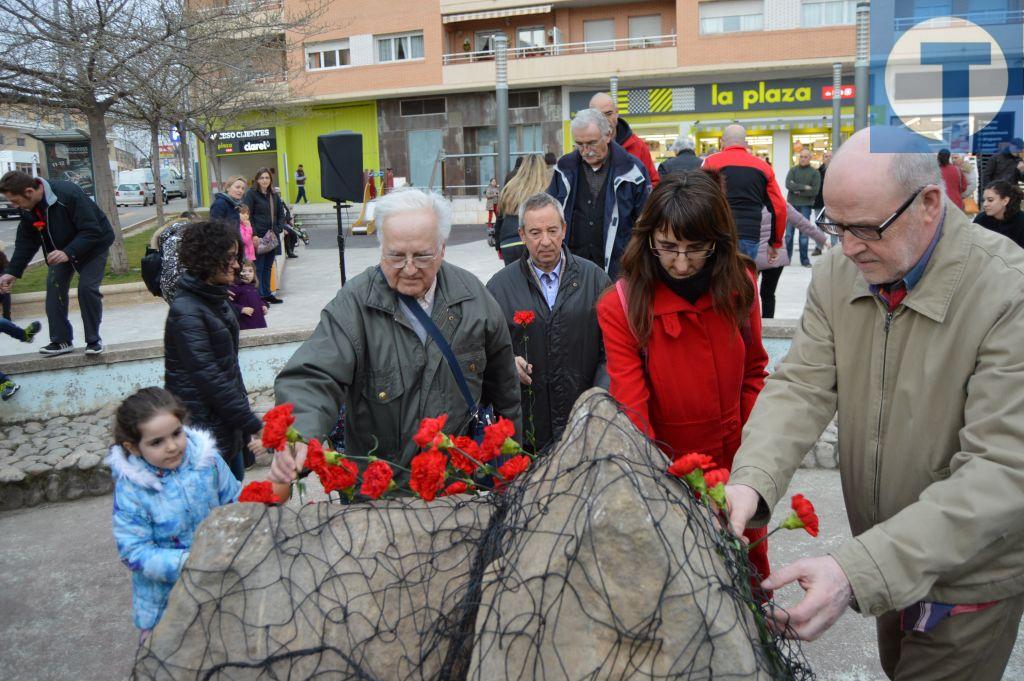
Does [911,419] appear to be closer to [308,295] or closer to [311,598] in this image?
[311,598]

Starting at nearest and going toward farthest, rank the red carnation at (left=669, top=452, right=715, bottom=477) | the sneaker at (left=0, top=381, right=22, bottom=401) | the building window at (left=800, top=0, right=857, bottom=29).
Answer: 1. the red carnation at (left=669, top=452, right=715, bottom=477)
2. the sneaker at (left=0, top=381, right=22, bottom=401)
3. the building window at (left=800, top=0, right=857, bottom=29)

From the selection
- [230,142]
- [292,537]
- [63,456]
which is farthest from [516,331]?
[230,142]

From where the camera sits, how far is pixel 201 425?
430 cm

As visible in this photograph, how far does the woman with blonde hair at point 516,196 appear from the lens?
582cm

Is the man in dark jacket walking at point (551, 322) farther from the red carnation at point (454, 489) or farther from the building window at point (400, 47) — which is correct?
the building window at point (400, 47)

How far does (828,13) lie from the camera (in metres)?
29.0

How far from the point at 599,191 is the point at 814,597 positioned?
4296 mm

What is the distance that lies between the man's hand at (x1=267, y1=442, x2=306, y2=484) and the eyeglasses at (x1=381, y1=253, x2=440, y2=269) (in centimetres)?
85

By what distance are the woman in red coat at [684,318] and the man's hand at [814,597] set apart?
0.99 meters

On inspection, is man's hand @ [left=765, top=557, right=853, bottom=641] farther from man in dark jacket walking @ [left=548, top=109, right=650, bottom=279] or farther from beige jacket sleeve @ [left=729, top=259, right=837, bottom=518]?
man in dark jacket walking @ [left=548, top=109, right=650, bottom=279]

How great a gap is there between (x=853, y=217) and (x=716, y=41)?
30.1 meters

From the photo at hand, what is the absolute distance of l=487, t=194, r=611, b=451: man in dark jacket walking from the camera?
13.7 ft

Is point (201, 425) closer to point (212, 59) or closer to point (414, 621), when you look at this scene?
point (414, 621)

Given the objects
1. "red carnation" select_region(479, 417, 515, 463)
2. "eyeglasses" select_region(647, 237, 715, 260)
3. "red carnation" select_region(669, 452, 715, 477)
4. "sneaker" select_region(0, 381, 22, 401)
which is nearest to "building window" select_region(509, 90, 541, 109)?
"sneaker" select_region(0, 381, 22, 401)
